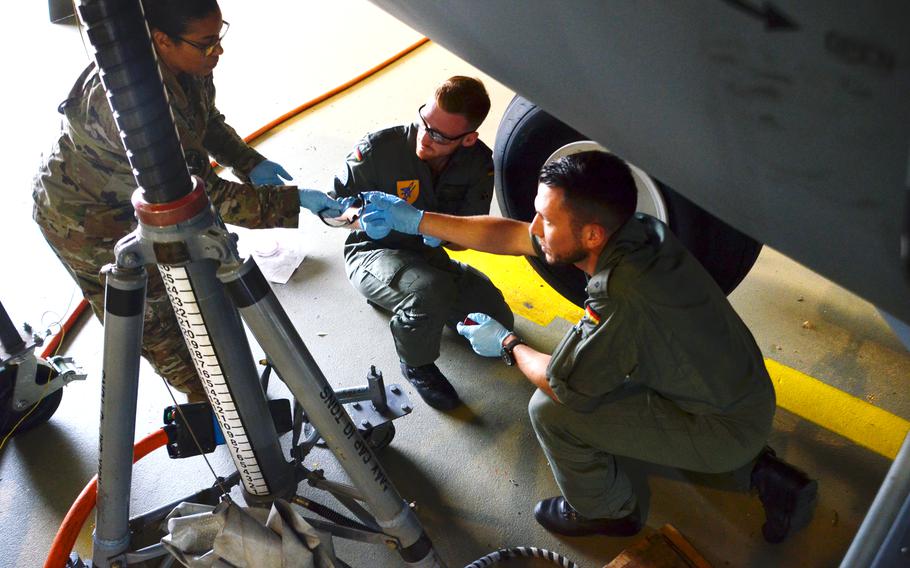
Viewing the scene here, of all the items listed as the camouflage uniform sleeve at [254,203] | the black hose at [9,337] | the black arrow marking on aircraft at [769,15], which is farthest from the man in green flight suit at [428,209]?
the black arrow marking on aircraft at [769,15]

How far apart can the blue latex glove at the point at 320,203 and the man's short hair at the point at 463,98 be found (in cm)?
47

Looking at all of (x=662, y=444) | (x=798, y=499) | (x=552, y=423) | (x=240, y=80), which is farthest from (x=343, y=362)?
(x=240, y=80)

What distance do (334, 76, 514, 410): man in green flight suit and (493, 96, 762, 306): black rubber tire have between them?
5.1 inches

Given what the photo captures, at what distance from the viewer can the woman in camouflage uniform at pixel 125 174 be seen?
71.3 inches

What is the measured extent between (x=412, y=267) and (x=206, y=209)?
1207 millimetres

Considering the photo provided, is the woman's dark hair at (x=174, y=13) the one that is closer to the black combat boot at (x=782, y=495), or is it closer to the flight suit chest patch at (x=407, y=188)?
the flight suit chest patch at (x=407, y=188)

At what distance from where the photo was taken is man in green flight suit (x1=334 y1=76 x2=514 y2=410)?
93.8 inches

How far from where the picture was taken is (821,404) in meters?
2.42

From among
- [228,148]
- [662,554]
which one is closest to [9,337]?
[228,148]

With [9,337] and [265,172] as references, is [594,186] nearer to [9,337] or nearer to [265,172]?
[265,172]

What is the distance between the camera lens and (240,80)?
478 cm

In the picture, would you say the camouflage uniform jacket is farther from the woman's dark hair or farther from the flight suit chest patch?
the flight suit chest patch

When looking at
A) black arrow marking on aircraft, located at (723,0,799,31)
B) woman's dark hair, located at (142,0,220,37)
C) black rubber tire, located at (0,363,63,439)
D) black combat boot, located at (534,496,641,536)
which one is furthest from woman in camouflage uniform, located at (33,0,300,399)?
black arrow marking on aircraft, located at (723,0,799,31)

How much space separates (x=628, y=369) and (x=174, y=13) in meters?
1.39
